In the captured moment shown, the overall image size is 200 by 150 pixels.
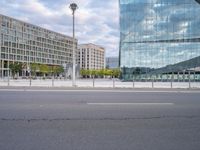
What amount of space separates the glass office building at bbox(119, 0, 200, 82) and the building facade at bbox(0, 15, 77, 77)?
63172 millimetres

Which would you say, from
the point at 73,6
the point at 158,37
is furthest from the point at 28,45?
the point at 73,6

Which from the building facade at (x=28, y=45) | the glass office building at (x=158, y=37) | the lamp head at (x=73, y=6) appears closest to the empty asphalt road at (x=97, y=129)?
the lamp head at (x=73, y=6)

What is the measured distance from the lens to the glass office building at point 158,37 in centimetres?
7457

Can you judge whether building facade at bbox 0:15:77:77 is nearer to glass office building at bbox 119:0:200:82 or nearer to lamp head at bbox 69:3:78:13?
glass office building at bbox 119:0:200:82

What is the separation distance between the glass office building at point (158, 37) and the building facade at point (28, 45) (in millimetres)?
63172

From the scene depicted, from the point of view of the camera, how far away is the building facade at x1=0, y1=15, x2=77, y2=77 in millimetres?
136250

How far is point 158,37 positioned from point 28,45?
9040 centimetres

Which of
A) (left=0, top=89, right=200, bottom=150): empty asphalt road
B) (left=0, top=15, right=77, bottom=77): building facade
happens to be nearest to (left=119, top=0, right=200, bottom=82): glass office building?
(left=0, top=15, right=77, bottom=77): building facade

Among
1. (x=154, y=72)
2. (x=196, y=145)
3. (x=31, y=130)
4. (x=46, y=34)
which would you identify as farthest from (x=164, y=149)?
(x=46, y=34)

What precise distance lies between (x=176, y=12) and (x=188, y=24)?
4.20m

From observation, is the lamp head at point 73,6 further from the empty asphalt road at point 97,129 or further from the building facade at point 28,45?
the building facade at point 28,45

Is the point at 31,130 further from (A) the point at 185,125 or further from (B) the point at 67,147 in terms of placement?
(A) the point at 185,125

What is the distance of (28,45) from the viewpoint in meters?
152

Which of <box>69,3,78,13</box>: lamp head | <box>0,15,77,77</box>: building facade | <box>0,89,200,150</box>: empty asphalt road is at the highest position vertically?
<box>0,15,77,77</box>: building facade
